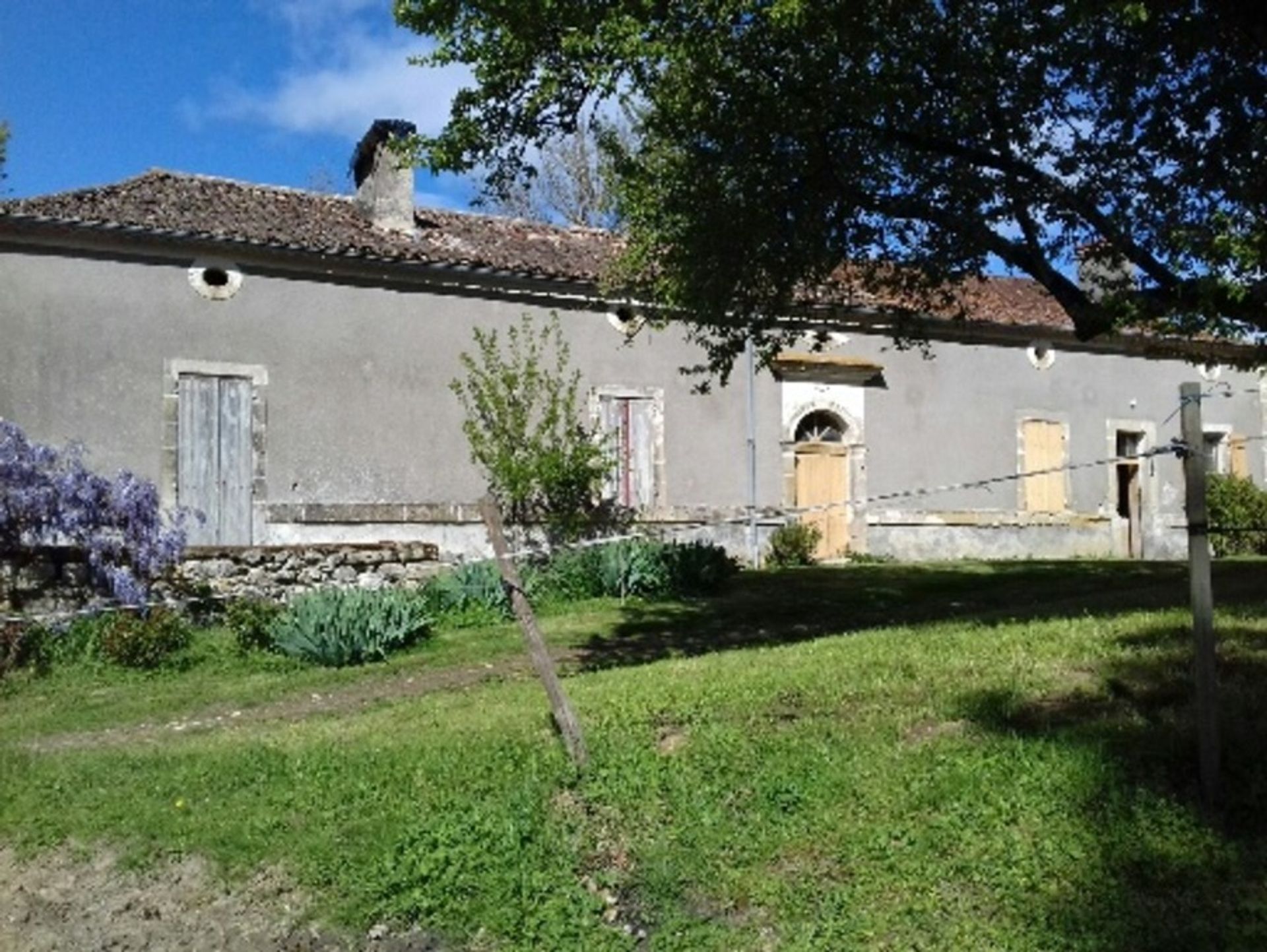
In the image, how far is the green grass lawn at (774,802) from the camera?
179 inches

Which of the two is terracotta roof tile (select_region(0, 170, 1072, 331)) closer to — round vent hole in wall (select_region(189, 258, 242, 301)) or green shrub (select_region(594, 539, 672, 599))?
round vent hole in wall (select_region(189, 258, 242, 301))

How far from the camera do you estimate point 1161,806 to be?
4.81 meters

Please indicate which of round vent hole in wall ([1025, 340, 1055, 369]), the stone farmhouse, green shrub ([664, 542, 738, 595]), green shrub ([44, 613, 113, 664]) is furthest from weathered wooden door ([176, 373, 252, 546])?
round vent hole in wall ([1025, 340, 1055, 369])

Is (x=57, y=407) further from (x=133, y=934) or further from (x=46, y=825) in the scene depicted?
(x=133, y=934)

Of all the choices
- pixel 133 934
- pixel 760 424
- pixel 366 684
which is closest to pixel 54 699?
pixel 366 684

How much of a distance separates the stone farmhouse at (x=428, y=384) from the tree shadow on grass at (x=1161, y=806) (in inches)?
296

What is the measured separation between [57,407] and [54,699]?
5908 mm

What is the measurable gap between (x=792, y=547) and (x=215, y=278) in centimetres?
896

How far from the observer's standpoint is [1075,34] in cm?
944

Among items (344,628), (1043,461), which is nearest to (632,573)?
(344,628)

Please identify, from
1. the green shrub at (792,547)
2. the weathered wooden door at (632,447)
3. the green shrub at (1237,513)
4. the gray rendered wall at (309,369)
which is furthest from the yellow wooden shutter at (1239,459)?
the weathered wooden door at (632,447)

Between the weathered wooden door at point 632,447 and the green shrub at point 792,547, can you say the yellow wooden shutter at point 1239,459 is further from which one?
the weathered wooden door at point 632,447

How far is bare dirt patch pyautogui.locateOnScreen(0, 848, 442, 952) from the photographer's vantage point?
518 centimetres

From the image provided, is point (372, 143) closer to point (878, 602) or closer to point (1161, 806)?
point (878, 602)
